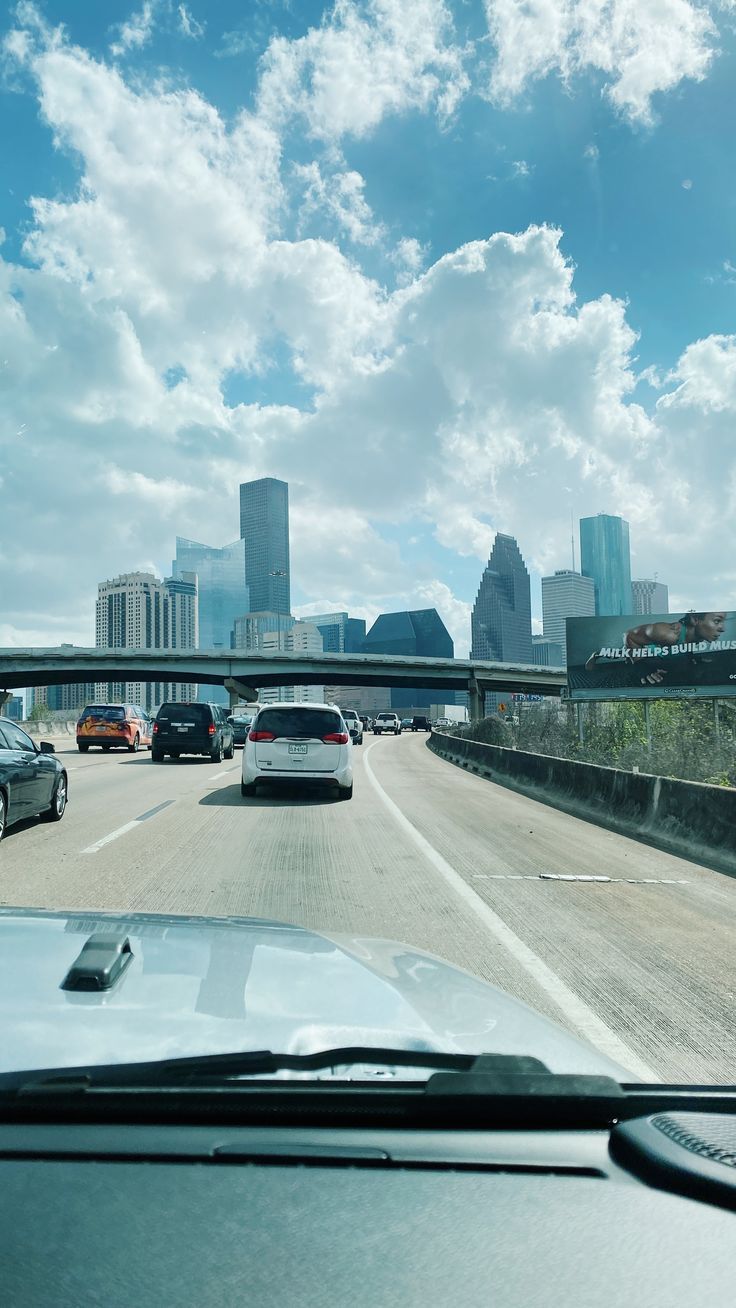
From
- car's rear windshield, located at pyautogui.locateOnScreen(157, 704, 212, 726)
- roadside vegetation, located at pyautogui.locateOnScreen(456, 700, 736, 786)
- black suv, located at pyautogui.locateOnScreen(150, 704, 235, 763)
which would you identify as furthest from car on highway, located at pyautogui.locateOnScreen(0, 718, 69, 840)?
car's rear windshield, located at pyautogui.locateOnScreen(157, 704, 212, 726)

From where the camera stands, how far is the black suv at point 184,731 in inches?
1187

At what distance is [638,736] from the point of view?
105 ft

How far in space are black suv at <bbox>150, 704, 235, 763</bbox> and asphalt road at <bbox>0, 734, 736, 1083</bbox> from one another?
13.8 meters

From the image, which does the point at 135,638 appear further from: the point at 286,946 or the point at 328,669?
the point at 286,946

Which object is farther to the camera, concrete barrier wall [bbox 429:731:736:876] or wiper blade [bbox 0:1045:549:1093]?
concrete barrier wall [bbox 429:731:736:876]

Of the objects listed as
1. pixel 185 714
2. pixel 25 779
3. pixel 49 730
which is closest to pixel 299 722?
pixel 25 779

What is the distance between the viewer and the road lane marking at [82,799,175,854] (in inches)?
431

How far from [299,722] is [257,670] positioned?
81498 mm

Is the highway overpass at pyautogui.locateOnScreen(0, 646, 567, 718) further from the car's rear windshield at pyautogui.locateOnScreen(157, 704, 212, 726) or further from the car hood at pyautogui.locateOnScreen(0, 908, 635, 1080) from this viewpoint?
the car hood at pyautogui.locateOnScreen(0, 908, 635, 1080)

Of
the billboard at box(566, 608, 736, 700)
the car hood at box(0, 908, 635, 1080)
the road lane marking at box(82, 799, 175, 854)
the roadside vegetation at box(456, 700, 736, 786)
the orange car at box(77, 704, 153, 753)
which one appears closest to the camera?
the car hood at box(0, 908, 635, 1080)

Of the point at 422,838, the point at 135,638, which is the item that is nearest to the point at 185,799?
the point at 422,838

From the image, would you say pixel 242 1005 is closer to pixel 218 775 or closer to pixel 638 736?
pixel 218 775

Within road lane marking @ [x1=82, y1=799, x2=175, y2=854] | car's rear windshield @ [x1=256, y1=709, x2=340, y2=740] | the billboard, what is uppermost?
the billboard

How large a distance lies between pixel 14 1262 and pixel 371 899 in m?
6.59
